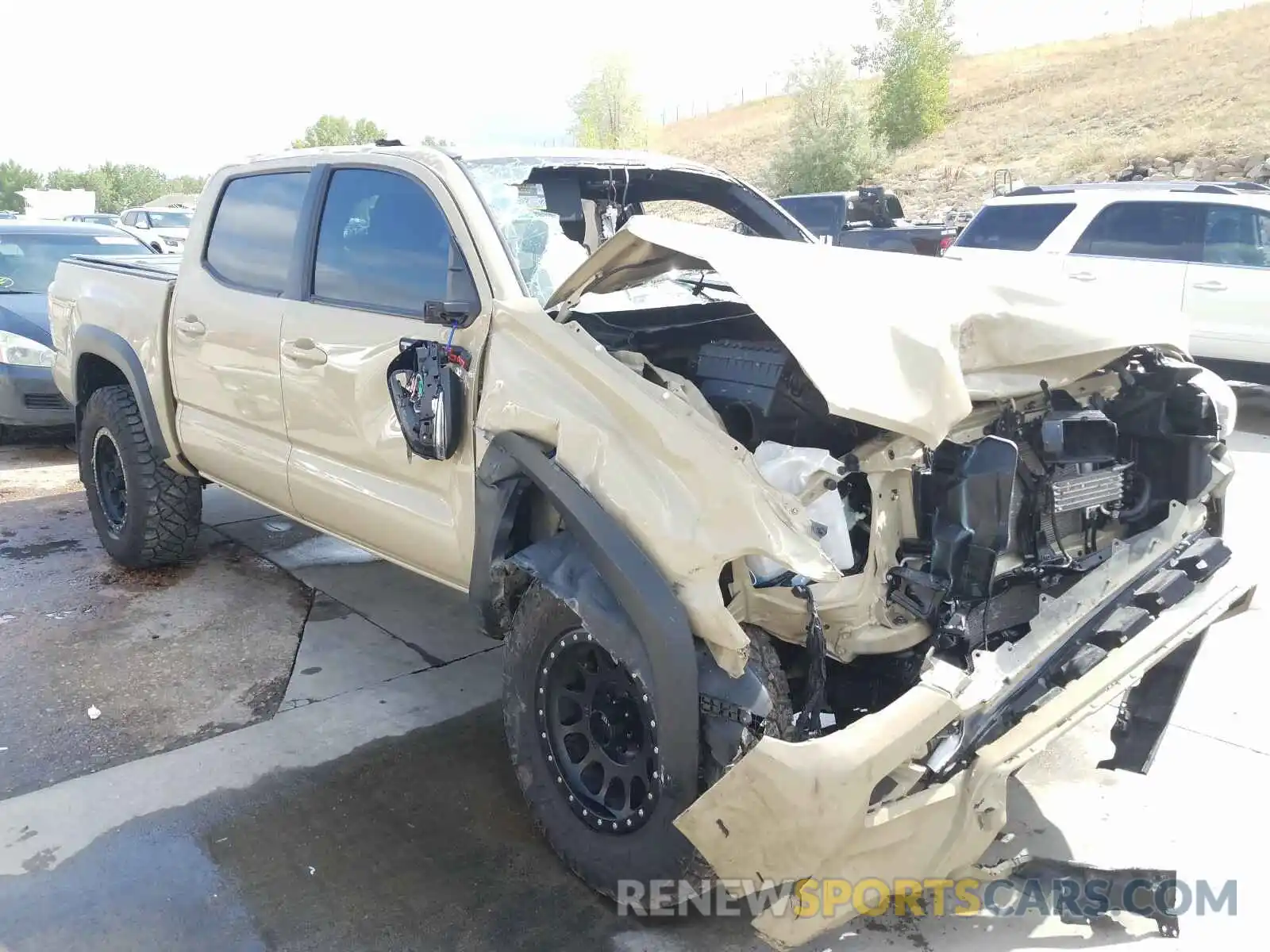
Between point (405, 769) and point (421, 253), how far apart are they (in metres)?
1.79

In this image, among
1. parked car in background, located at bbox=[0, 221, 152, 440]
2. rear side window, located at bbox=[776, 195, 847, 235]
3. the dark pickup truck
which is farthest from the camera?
rear side window, located at bbox=[776, 195, 847, 235]

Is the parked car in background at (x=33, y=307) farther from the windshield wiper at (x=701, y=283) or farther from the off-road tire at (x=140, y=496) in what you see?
the windshield wiper at (x=701, y=283)

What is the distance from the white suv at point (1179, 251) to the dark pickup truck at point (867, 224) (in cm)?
298

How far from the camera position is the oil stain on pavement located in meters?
2.59

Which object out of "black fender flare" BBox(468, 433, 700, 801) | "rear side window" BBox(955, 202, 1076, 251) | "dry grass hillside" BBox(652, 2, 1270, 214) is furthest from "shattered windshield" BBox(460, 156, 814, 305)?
"dry grass hillside" BBox(652, 2, 1270, 214)

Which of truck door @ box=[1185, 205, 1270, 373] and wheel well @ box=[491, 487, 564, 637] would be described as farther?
truck door @ box=[1185, 205, 1270, 373]

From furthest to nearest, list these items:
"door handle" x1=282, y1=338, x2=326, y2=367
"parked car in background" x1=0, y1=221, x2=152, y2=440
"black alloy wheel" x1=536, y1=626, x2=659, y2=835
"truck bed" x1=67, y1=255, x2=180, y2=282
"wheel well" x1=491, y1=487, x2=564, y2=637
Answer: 1. "parked car in background" x1=0, y1=221, x2=152, y2=440
2. "truck bed" x1=67, y1=255, x2=180, y2=282
3. "door handle" x1=282, y1=338, x2=326, y2=367
4. "wheel well" x1=491, y1=487, x2=564, y2=637
5. "black alloy wheel" x1=536, y1=626, x2=659, y2=835

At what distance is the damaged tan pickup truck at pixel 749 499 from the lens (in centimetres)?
218

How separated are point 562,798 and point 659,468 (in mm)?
1031

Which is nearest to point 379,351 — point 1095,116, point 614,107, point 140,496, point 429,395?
point 429,395

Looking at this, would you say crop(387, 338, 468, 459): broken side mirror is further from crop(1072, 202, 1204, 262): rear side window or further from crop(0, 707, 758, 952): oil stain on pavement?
crop(1072, 202, 1204, 262): rear side window

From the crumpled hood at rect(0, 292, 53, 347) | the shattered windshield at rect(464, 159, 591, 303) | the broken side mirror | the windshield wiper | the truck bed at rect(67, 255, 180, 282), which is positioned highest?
the shattered windshield at rect(464, 159, 591, 303)

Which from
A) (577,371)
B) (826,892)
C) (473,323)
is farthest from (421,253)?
(826,892)

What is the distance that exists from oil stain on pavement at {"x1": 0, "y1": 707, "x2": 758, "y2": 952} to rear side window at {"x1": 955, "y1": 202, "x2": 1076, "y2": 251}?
8294 millimetres
